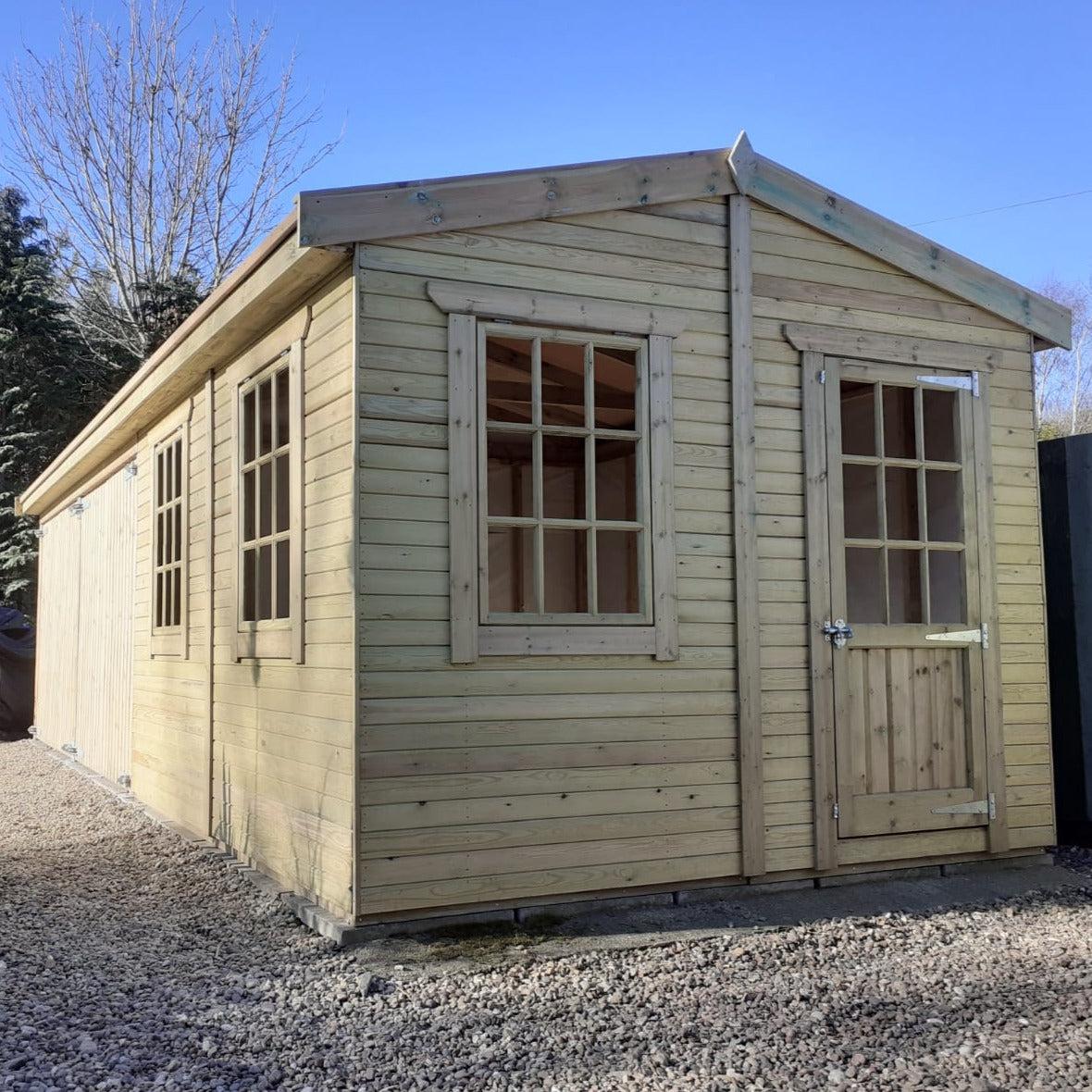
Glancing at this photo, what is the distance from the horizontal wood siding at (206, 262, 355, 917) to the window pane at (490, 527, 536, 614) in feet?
11.4

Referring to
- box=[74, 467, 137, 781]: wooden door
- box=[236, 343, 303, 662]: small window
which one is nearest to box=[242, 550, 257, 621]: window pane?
box=[236, 343, 303, 662]: small window

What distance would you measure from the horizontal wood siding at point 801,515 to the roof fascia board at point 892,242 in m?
0.06

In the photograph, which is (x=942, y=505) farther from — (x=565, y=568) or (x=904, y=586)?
(x=565, y=568)

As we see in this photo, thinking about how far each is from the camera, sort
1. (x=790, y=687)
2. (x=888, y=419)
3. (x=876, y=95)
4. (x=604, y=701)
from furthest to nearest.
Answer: (x=876, y=95) < (x=888, y=419) < (x=790, y=687) < (x=604, y=701)

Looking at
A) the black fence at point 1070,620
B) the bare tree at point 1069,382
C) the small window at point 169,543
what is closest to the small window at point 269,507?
the small window at point 169,543

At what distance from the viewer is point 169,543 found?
23.9ft

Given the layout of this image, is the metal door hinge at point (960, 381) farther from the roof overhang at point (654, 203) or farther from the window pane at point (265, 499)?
the window pane at point (265, 499)

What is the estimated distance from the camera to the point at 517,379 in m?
6.32

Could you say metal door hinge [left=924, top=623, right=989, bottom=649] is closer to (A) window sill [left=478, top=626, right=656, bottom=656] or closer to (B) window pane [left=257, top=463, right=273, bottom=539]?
(A) window sill [left=478, top=626, right=656, bottom=656]

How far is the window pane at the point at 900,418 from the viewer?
246 inches

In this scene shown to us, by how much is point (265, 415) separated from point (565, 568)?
12.3ft

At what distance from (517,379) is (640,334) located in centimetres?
151

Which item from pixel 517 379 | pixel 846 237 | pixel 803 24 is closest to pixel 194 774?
pixel 517 379

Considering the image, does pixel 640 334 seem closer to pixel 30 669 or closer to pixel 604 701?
pixel 604 701
